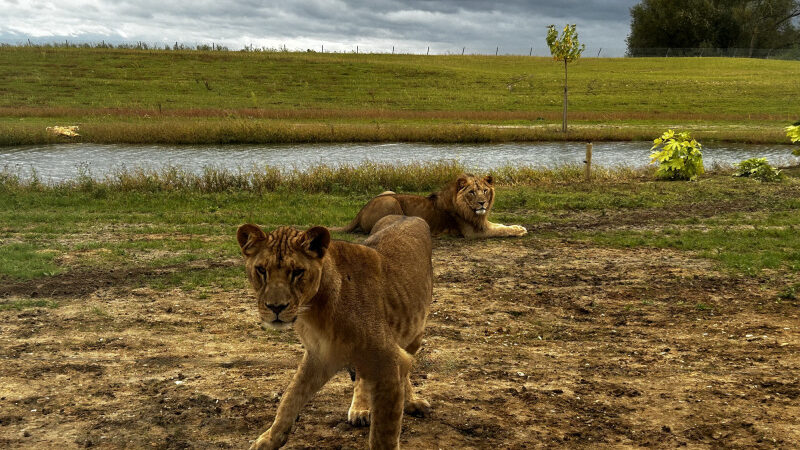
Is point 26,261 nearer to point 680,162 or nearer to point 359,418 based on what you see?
point 359,418

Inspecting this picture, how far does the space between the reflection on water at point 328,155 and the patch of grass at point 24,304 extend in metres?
17.5

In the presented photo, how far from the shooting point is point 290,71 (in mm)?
67938

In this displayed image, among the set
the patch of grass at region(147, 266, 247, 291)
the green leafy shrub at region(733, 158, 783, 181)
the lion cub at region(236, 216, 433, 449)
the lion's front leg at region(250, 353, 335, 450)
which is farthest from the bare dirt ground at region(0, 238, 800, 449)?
the green leafy shrub at region(733, 158, 783, 181)

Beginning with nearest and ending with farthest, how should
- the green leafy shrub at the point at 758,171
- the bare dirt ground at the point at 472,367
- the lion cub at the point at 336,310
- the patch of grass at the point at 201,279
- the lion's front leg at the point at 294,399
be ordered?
the lion cub at the point at 336,310 → the lion's front leg at the point at 294,399 → the bare dirt ground at the point at 472,367 → the patch of grass at the point at 201,279 → the green leafy shrub at the point at 758,171

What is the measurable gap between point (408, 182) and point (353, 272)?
→ 1710 cm

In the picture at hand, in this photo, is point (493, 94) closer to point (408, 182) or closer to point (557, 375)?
point (408, 182)

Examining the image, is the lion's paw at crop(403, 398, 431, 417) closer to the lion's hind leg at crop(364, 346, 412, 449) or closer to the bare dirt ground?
the bare dirt ground

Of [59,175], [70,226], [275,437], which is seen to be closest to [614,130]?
[59,175]

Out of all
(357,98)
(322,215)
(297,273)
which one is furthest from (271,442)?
(357,98)

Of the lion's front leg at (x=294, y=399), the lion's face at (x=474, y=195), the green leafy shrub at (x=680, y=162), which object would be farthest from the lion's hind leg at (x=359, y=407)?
the green leafy shrub at (x=680, y=162)

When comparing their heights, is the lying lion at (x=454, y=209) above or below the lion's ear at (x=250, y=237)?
below

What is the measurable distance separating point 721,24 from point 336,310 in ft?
370

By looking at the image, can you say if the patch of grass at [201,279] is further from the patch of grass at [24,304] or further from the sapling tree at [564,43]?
the sapling tree at [564,43]

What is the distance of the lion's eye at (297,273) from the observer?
445cm
